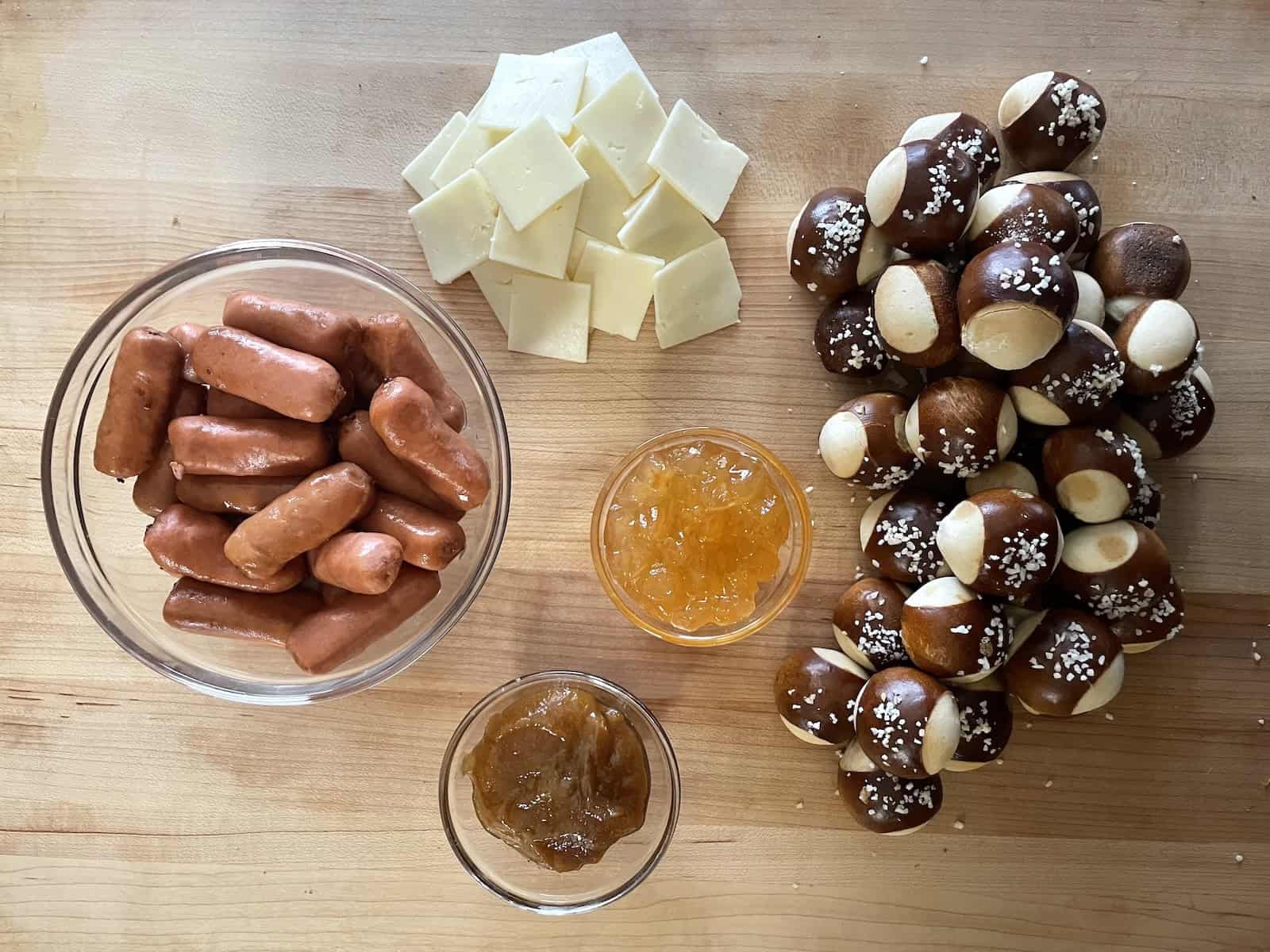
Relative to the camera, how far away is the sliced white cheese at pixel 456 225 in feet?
4.80

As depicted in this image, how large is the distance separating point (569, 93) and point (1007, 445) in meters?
0.85

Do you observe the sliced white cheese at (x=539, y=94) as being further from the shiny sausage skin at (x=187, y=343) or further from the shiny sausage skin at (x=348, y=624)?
the shiny sausage skin at (x=348, y=624)

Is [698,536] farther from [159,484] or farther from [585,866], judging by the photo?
[159,484]

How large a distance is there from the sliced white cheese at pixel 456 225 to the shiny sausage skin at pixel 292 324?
1.06ft

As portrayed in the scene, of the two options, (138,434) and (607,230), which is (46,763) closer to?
(138,434)

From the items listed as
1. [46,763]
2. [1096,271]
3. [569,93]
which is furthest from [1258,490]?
[46,763]

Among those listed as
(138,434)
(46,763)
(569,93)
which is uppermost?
(569,93)

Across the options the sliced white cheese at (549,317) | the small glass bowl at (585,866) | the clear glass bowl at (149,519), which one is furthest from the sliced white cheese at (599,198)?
the small glass bowl at (585,866)

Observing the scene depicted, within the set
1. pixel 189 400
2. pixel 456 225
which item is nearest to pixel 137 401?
pixel 189 400

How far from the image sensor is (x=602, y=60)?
1.48m

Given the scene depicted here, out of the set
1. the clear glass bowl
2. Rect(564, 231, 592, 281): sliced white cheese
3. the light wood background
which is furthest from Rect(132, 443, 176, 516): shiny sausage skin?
Rect(564, 231, 592, 281): sliced white cheese

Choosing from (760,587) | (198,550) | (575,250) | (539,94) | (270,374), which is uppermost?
(539,94)

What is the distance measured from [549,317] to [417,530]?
18.0 inches

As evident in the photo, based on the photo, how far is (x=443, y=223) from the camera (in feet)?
4.84
